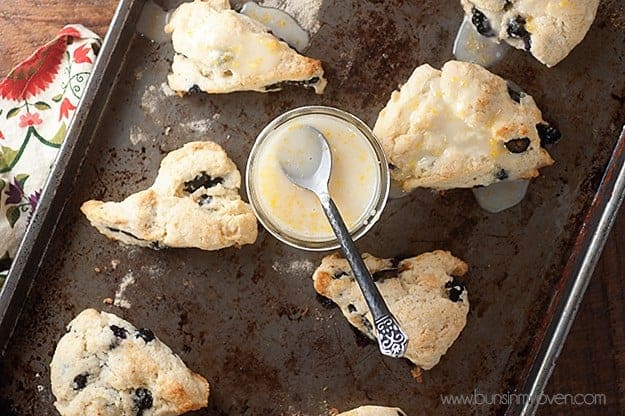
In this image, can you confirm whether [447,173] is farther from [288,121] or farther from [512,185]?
[288,121]

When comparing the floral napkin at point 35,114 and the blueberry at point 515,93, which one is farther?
the floral napkin at point 35,114

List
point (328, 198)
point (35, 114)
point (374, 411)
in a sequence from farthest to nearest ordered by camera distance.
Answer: point (35, 114), point (374, 411), point (328, 198)

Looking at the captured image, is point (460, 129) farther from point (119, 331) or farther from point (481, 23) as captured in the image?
point (119, 331)

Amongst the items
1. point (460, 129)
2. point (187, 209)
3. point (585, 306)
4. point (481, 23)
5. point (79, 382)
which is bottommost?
point (585, 306)

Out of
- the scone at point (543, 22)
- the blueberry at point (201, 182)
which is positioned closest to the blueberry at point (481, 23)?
the scone at point (543, 22)

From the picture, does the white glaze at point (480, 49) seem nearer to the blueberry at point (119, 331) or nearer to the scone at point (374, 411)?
the scone at point (374, 411)

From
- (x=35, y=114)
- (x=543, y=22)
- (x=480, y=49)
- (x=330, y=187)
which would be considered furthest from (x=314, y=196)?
(x=35, y=114)

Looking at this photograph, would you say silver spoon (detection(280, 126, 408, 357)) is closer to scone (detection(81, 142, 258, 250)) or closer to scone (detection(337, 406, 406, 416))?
scone (detection(81, 142, 258, 250))
